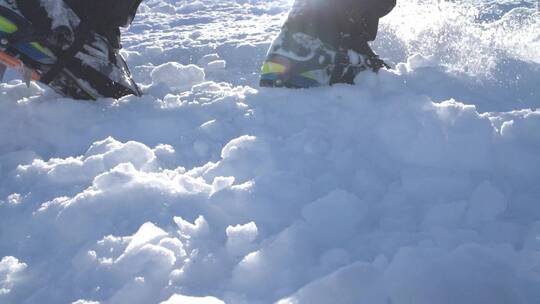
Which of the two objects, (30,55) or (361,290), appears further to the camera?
(30,55)

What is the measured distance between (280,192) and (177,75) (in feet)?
4.22

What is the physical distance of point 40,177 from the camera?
4.42 feet

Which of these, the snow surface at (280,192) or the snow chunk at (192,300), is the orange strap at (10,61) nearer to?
the snow surface at (280,192)

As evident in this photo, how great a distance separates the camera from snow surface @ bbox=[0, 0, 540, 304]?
0.91m

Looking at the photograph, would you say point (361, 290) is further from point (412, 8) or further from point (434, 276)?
point (412, 8)

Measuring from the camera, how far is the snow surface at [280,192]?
91 centimetres

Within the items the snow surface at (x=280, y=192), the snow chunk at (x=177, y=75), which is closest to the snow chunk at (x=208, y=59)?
the snow chunk at (x=177, y=75)

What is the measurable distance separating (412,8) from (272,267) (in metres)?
3.14

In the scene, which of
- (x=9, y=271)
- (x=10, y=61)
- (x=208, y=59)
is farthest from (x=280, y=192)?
(x=208, y=59)

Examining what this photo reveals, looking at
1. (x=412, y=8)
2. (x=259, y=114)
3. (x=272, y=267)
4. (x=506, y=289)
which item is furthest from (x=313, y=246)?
(x=412, y=8)

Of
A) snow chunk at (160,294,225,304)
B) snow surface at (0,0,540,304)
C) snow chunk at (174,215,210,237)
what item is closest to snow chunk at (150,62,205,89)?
snow surface at (0,0,540,304)

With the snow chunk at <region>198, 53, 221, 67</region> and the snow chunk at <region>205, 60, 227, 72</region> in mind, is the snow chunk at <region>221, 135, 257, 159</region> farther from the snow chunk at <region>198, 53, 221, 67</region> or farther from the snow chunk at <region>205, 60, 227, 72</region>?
the snow chunk at <region>198, 53, 221, 67</region>

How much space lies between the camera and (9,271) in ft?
3.23

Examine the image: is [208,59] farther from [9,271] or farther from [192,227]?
[9,271]
